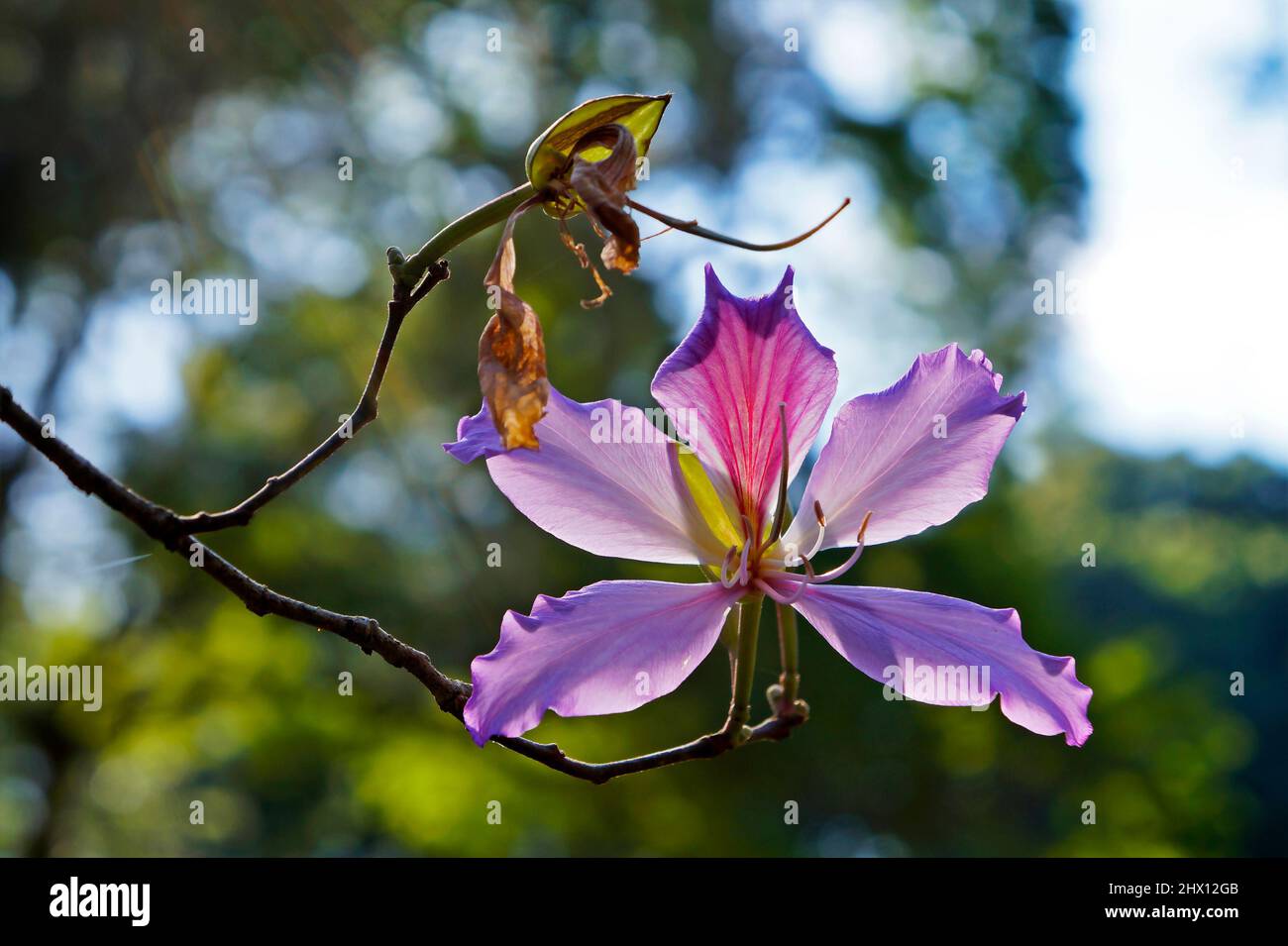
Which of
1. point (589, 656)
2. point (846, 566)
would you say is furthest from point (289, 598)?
point (846, 566)

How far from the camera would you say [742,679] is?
0.98 meters

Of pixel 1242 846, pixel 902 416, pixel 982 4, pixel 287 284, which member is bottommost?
pixel 1242 846

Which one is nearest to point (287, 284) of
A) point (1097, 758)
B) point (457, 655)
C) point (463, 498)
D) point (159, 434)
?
point (159, 434)

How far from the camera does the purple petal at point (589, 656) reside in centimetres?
90

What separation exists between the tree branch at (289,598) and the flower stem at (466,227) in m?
0.04

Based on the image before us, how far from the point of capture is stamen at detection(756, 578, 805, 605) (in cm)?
101

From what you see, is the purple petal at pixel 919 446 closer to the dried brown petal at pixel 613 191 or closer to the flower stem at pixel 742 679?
the flower stem at pixel 742 679

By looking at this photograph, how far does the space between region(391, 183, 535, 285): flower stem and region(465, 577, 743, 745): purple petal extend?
28cm

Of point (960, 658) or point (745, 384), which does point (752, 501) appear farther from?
point (960, 658)

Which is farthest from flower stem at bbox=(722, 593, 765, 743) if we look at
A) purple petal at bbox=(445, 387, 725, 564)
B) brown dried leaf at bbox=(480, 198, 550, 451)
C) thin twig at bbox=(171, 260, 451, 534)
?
thin twig at bbox=(171, 260, 451, 534)

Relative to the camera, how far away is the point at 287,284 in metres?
9.27
